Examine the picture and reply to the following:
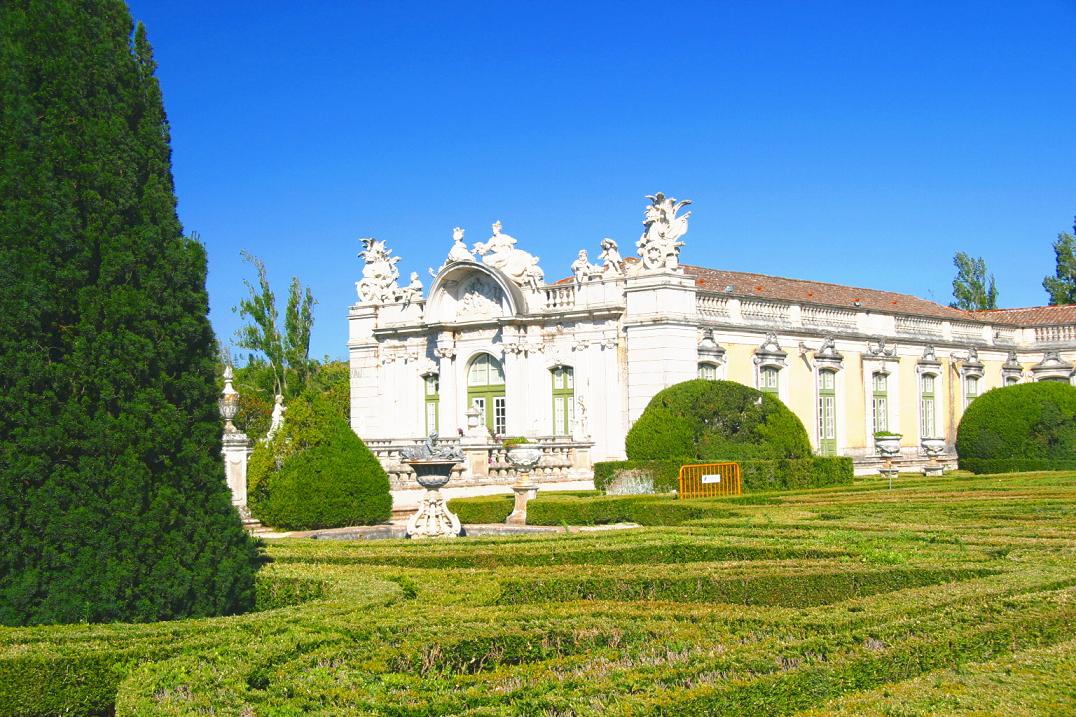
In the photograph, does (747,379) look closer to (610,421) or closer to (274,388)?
(610,421)

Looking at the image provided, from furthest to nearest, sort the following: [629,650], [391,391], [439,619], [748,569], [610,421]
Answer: [391,391]
[610,421]
[748,569]
[439,619]
[629,650]

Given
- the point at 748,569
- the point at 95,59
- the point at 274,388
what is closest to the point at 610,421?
the point at 274,388

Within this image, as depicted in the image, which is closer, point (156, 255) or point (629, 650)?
point (629, 650)

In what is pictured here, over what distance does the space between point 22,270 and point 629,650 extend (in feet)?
16.3

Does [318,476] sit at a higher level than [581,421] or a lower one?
lower

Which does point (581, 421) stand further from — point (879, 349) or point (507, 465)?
point (879, 349)

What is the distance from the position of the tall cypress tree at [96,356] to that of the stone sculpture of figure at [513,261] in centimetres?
2311

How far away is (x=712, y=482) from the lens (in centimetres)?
2288

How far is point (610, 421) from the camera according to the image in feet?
100

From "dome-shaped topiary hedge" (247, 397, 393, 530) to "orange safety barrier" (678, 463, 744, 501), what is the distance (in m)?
5.62

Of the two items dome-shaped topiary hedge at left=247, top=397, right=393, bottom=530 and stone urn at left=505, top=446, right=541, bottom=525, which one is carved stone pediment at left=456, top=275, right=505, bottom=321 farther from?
dome-shaped topiary hedge at left=247, top=397, right=393, bottom=530

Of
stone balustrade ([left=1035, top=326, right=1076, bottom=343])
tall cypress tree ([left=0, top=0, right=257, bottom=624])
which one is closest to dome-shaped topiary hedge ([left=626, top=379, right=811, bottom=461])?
tall cypress tree ([left=0, top=0, right=257, bottom=624])

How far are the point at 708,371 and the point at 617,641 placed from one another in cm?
2311

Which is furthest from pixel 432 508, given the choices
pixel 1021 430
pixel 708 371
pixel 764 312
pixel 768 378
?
pixel 764 312
